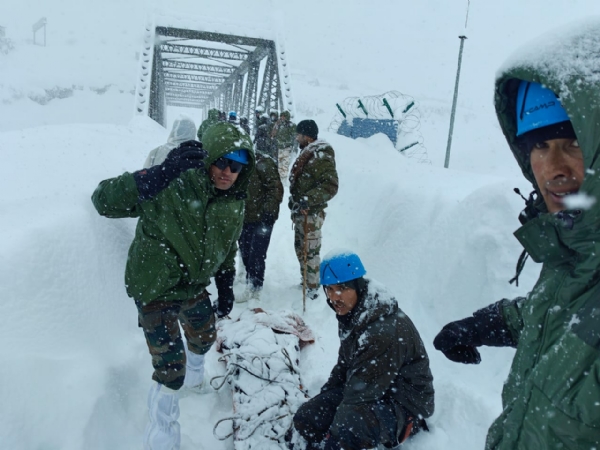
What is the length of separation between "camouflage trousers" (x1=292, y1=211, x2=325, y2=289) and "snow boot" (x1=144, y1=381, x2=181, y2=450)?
2896 mm

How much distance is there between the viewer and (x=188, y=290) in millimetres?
2652

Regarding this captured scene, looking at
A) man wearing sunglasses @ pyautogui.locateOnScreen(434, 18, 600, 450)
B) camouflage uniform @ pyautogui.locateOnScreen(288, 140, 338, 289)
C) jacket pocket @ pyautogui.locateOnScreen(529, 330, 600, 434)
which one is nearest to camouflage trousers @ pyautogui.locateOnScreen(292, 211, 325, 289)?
camouflage uniform @ pyautogui.locateOnScreen(288, 140, 338, 289)

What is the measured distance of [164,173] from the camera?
231cm

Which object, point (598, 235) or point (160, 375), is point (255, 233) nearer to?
point (160, 375)

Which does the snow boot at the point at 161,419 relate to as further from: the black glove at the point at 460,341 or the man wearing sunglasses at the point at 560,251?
the man wearing sunglasses at the point at 560,251

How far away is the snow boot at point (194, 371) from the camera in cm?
317

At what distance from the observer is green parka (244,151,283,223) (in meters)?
4.95

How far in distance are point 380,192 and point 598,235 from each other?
6.26 m

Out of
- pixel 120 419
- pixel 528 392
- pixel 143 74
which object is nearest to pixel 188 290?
pixel 120 419

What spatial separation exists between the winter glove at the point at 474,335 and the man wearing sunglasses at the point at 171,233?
1.65m

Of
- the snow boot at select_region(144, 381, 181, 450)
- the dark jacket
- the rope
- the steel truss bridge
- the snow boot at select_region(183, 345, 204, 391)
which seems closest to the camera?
the snow boot at select_region(144, 381, 181, 450)

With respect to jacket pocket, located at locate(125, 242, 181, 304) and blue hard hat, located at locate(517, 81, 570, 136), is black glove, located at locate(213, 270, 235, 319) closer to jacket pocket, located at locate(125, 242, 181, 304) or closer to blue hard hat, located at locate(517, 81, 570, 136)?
jacket pocket, located at locate(125, 242, 181, 304)

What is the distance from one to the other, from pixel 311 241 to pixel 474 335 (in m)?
3.58

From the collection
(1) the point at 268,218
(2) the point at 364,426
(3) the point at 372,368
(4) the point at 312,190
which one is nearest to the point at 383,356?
(3) the point at 372,368
